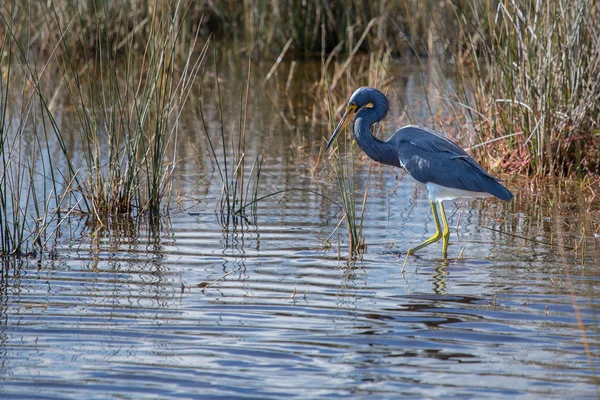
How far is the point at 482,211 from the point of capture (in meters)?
6.83

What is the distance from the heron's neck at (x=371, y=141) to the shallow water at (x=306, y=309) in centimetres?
47

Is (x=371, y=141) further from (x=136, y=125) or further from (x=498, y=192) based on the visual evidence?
(x=136, y=125)

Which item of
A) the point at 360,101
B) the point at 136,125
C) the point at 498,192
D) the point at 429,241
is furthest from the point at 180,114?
the point at 498,192

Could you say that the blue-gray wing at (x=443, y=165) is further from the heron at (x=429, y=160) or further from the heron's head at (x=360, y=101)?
the heron's head at (x=360, y=101)

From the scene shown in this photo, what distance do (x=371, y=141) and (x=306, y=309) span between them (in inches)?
77.4

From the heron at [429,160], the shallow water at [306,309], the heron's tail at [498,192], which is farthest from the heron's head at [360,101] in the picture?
the heron's tail at [498,192]

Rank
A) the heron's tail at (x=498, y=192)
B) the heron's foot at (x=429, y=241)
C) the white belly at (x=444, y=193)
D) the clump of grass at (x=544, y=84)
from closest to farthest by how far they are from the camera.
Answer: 1. the heron's foot at (x=429, y=241)
2. the heron's tail at (x=498, y=192)
3. the white belly at (x=444, y=193)
4. the clump of grass at (x=544, y=84)

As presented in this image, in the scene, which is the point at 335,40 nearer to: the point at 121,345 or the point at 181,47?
the point at 181,47

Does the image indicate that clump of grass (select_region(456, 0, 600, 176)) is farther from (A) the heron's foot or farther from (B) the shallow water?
(A) the heron's foot

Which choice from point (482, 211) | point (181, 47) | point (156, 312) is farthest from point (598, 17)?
point (181, 47)

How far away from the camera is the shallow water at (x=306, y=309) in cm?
373

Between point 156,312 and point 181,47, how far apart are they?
8810 millimetres

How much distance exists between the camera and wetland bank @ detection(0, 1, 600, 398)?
3.82m

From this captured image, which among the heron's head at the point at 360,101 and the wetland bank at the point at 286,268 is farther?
the heron's head at the point at 360,101
